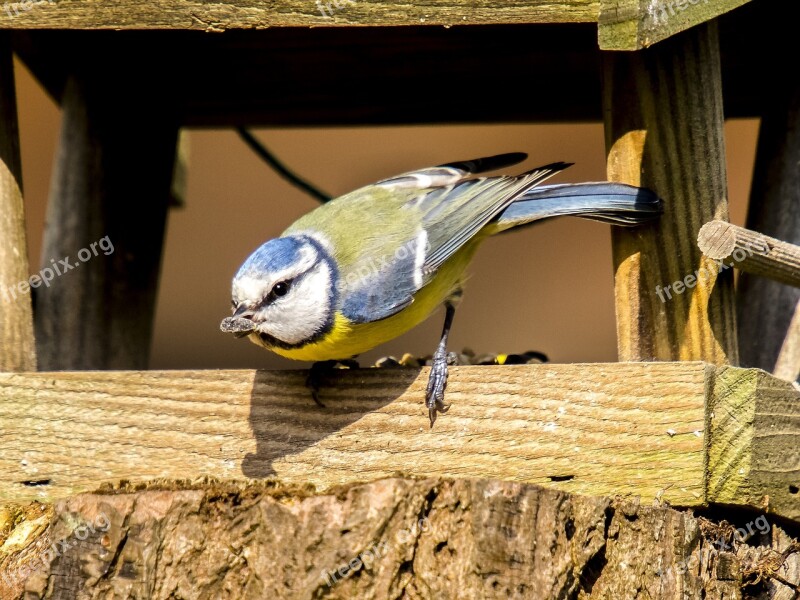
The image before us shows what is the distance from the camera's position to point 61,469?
241 cm

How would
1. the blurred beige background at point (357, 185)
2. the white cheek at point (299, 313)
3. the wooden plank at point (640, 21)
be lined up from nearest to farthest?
the wooden plank at point (640, 21), the white cheek at point (299, 313), the blurred beige background at point (357, 185)

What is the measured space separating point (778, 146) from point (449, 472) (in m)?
1.33

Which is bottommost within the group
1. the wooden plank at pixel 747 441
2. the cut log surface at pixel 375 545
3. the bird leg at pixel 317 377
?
the cut log surface at pixel 375 545

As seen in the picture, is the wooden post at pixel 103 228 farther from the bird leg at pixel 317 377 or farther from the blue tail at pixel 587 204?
the blue tail at pixel 587 204

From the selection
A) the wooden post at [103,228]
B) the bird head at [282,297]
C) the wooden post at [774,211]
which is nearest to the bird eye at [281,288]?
the bird head at [282,297]

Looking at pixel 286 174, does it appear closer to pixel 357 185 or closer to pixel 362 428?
pixel 357 185

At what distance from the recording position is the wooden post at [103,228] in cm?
302

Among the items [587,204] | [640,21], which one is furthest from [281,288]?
[640,21]

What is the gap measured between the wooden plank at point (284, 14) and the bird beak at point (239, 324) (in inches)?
23.6

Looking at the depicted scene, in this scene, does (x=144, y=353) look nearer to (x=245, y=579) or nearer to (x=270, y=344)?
(x=270, y=344)

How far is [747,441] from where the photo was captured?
2.11 metres

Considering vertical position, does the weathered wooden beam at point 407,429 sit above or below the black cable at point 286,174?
below

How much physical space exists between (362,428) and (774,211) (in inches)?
51.3

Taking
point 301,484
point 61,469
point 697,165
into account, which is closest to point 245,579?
point 301,484
